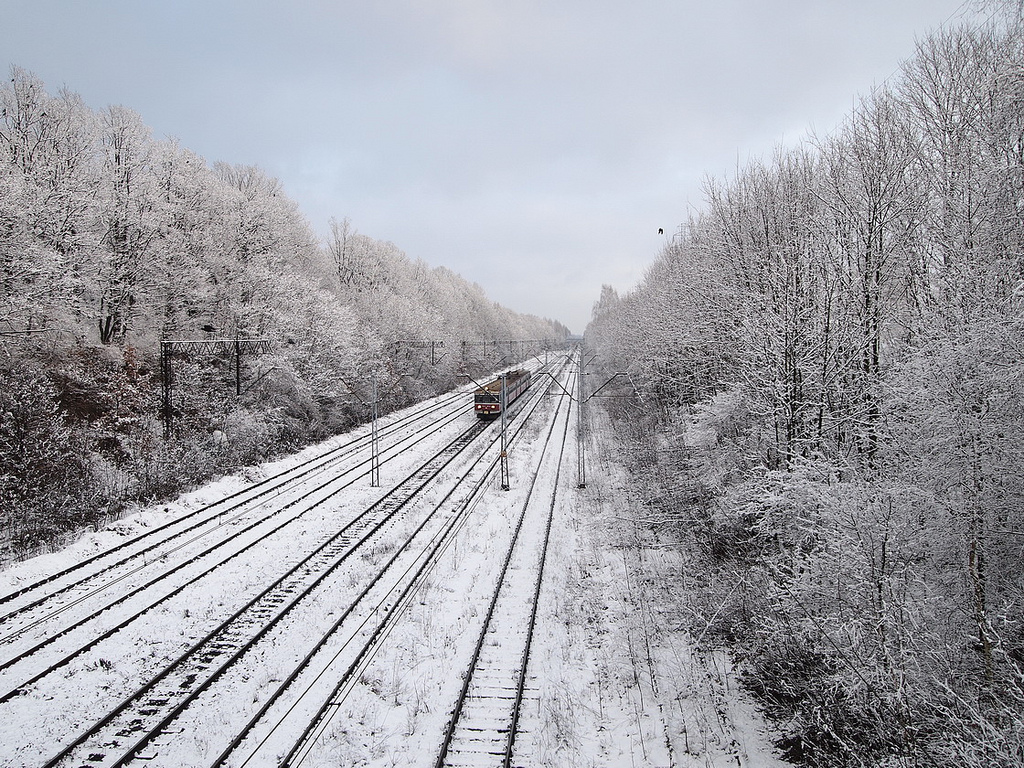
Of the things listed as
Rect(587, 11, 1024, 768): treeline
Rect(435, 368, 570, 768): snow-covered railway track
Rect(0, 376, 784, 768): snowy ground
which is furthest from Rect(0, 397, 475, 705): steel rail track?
Rect(587, 11, 1024, 768): treeline

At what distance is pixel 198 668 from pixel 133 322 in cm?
2206

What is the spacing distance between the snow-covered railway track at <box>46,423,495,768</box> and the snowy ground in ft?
1.42

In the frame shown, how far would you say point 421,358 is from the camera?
49.5m

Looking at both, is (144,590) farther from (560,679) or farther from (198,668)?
(560,679)

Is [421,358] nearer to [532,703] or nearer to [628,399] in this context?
[628,399]

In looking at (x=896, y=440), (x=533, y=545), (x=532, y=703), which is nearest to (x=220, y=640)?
(x=532, y=703)

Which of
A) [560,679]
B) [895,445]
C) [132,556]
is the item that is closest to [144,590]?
[132,556]

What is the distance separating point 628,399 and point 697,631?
108 feet

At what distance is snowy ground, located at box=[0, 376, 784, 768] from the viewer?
23.3ft

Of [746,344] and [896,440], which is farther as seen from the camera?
[746,344]

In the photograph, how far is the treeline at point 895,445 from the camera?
613 centimetres

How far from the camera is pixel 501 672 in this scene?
8891 millimetres

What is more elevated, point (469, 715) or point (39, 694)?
point (39, 694)

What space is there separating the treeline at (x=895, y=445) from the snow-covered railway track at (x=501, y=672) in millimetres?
3308
